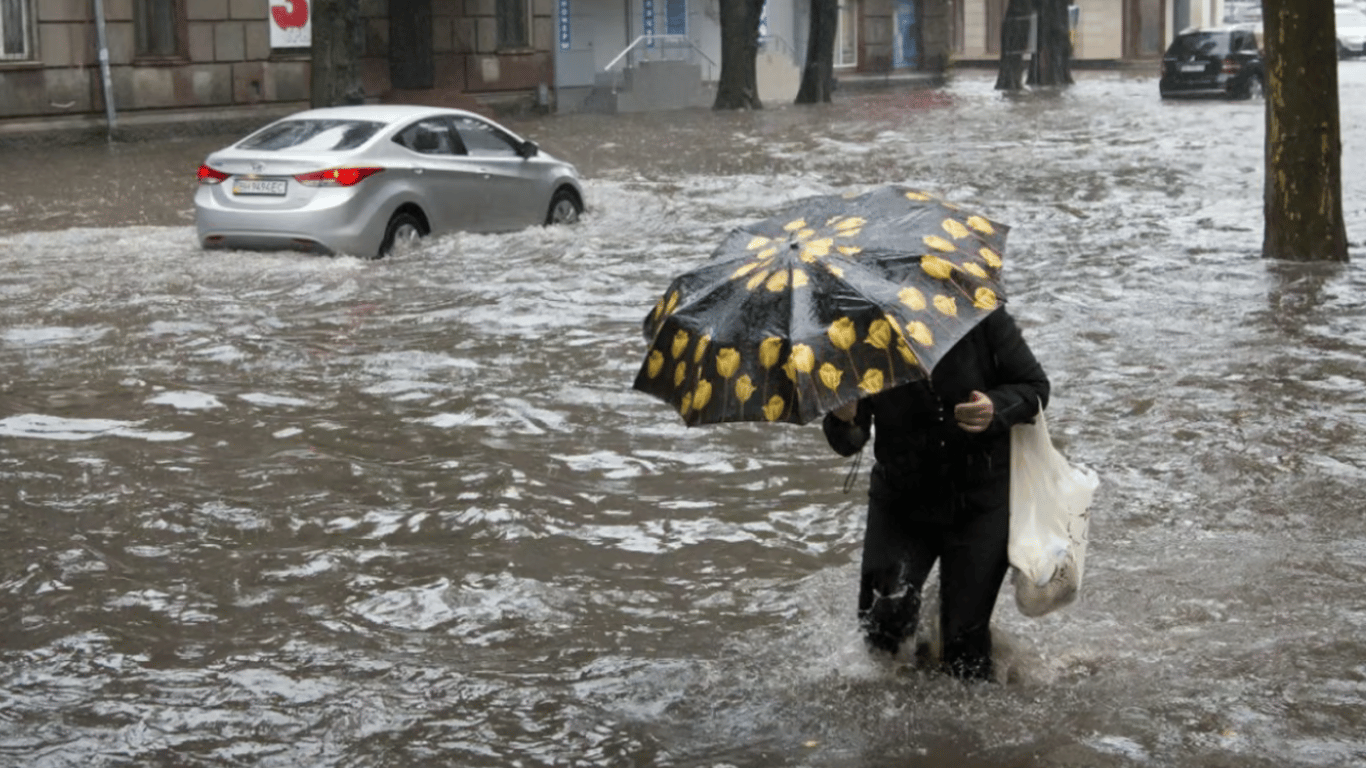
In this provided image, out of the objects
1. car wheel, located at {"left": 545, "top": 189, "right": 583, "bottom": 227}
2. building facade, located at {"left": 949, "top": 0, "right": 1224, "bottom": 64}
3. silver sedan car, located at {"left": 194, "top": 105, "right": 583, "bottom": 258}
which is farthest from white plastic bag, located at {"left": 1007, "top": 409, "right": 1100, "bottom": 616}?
building facade, located at {"left": 949, "top": 0, "right": 1224, "bottom": 64}

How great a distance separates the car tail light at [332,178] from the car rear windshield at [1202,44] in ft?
103

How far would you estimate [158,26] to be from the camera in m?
31.2

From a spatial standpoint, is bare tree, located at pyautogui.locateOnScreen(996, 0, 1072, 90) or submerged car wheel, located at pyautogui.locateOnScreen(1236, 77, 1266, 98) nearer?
submerged car wheel, located at pyautogui.locateOnScreen(1236, 77, 1266, 98)

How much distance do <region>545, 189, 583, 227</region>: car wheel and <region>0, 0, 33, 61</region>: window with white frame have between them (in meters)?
13.3

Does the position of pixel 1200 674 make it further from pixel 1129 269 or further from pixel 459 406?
pixel 1129 269

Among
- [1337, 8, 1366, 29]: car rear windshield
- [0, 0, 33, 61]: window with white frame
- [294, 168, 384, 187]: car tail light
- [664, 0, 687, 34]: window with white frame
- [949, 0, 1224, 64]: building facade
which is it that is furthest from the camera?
[949, 0, 1224, 64]: building facade

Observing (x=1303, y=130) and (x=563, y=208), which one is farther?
(x=563, y=208)

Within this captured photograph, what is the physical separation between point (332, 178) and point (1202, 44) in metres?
31.9

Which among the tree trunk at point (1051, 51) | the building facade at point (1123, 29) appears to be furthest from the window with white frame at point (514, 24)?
the building facade at point (1123, 29)

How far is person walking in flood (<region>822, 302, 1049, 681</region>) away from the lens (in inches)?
201

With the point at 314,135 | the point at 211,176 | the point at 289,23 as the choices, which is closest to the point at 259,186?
the point at 211,176

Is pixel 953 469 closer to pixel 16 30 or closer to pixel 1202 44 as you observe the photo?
pixel 16 30

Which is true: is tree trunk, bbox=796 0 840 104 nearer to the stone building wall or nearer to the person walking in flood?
the stone building wall

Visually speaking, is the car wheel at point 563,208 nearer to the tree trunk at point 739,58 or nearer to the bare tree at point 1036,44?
the tree trunk at point 739,58
